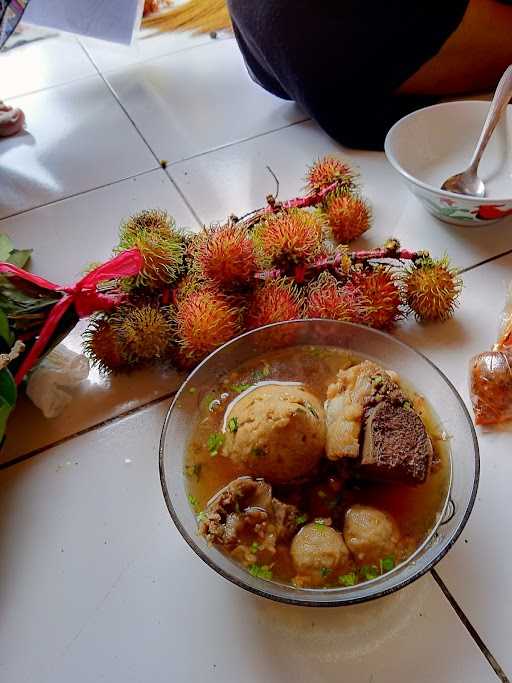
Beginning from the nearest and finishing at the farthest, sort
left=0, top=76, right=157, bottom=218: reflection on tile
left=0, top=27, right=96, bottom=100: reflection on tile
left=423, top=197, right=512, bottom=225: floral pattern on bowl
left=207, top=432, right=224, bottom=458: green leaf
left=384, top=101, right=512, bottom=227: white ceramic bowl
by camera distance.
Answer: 1. left=207, top=432, right=224, bottom=458: green leaf
2. left=423, top=197, right=512, bottom=225: floral pattern on bowl
3. left=384, top=101, right=512, bottom=227: white ceramic bowl
4. left=0, top=76, right=157, bottom=218: reflection on tile
5. left=0, top=27, right=96, bottom=100: reflection on tile

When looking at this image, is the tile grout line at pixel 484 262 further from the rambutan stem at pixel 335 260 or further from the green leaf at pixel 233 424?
the green leaf at pixel 233 424

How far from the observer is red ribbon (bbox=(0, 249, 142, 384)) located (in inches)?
26.9

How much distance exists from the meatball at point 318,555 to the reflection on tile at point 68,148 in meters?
0.73

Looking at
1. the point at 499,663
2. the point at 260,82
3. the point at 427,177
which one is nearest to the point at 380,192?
the point at 427,177

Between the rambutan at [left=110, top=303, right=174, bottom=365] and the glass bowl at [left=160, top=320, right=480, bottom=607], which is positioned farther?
the rambutan at [left=110, top=303, right=174, bottom=365]

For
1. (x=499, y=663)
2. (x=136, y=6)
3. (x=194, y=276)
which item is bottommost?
(x=499, y=663)

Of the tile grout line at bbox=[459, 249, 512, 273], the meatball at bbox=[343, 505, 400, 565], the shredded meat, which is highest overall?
the shredded meat

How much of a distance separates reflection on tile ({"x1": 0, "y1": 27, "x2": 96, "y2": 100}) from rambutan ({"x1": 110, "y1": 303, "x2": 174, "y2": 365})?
2.64ft

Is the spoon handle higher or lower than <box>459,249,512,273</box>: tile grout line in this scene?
higher

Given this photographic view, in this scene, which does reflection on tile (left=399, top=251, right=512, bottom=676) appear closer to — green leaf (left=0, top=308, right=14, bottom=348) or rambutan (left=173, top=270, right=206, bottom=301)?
rambutan (left=173, top=270, right=206, bottom=301)

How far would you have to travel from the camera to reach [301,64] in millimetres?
990

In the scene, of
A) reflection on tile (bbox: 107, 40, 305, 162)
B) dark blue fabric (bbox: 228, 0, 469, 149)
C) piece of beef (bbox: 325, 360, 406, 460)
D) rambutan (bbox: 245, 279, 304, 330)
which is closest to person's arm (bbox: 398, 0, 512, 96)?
dark blue fabric (bbox: 228, 0, 469, 149)

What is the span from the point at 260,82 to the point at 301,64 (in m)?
0.17

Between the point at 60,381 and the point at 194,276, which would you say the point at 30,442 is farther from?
the point at 194,276
